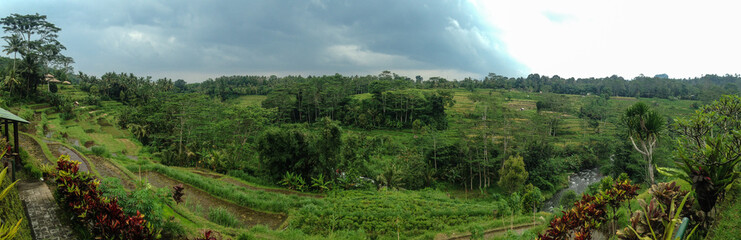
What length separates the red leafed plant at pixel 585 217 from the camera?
465 cm

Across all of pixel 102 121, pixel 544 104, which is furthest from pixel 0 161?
pixel 544 104

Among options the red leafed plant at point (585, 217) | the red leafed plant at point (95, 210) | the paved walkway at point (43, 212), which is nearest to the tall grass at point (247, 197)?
the paved walkway at point (43, 212)

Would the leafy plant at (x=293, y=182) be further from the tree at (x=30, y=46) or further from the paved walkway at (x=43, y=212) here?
the tree at (x=30, y=46)

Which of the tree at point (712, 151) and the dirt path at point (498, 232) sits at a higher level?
the tree at point (712, 151)

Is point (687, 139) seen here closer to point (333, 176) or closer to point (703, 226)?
point (703, 226)

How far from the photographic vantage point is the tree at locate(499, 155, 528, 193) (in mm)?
20234

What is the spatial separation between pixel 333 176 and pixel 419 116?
29371 millimetres

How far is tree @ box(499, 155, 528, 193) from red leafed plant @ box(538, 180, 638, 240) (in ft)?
50.2

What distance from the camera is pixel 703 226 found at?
14.1 feet

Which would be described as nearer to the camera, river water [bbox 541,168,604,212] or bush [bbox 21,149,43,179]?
bush [bbox 21,149,43,179]

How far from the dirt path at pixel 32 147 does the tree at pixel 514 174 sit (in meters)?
22.0

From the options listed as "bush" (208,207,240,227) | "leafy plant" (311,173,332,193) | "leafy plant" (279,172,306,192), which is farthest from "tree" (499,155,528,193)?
"bush" (208,207,240,227)

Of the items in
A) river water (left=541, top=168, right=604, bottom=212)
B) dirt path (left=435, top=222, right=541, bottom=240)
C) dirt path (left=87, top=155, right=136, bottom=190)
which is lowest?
river water (left=541, top=168, right=604, bottom=212)

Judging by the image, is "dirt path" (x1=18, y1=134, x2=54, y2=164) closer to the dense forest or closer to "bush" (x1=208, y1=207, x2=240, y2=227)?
the dense forest
